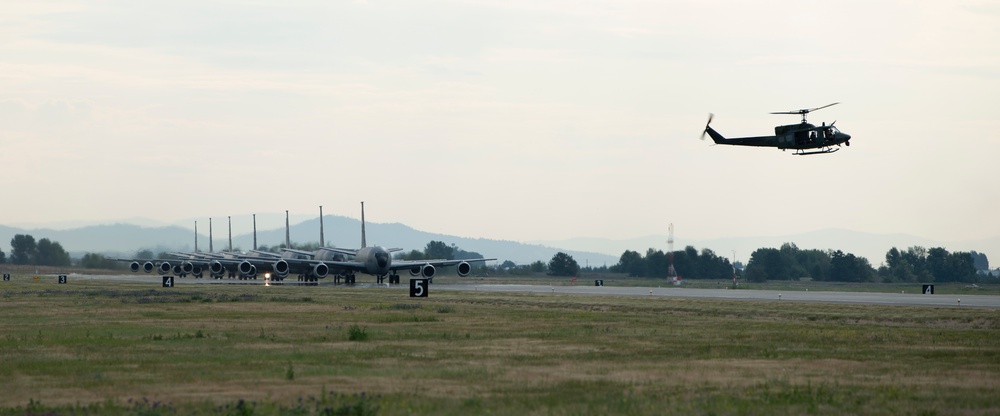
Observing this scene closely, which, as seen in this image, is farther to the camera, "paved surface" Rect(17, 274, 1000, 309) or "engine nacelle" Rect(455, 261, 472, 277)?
"engine nacelle" Rect(455, 261, 472, 277)

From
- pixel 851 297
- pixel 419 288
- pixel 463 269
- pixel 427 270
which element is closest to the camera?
pixel 419 288

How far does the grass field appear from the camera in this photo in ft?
63.1

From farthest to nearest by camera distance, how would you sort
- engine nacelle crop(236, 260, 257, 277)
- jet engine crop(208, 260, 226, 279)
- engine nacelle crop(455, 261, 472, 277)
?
1. jet engine crop(208, 260, 226, 279)
2. engine nacelle crop(236, 260, 257, 277)
3. engine nacelle crop(455, 261, 472, 277)

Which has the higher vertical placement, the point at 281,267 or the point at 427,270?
the point at 281,267

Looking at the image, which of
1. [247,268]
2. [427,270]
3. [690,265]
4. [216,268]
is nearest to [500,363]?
[427,270]

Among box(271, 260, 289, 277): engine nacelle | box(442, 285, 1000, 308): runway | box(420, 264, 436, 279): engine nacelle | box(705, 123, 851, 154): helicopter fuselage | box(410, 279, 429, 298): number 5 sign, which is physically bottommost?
box(442, 285, 1000, 308): runway

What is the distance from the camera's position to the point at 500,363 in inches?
1022

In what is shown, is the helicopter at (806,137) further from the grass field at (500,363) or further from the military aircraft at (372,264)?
the military aircraft at (372,264)

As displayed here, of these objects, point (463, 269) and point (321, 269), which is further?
point (463, 269)

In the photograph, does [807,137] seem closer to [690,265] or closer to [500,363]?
[500,363]

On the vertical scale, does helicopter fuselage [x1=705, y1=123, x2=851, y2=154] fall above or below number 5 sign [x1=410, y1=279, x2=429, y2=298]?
above

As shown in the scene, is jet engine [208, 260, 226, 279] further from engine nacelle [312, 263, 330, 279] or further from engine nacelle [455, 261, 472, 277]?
engine nacelle [455, 261, 472, 277]

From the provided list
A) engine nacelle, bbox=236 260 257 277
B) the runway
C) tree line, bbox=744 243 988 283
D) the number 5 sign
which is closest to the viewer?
the runway

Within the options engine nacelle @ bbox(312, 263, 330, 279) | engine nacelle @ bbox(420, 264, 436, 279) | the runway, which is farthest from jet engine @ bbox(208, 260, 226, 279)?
the runway
